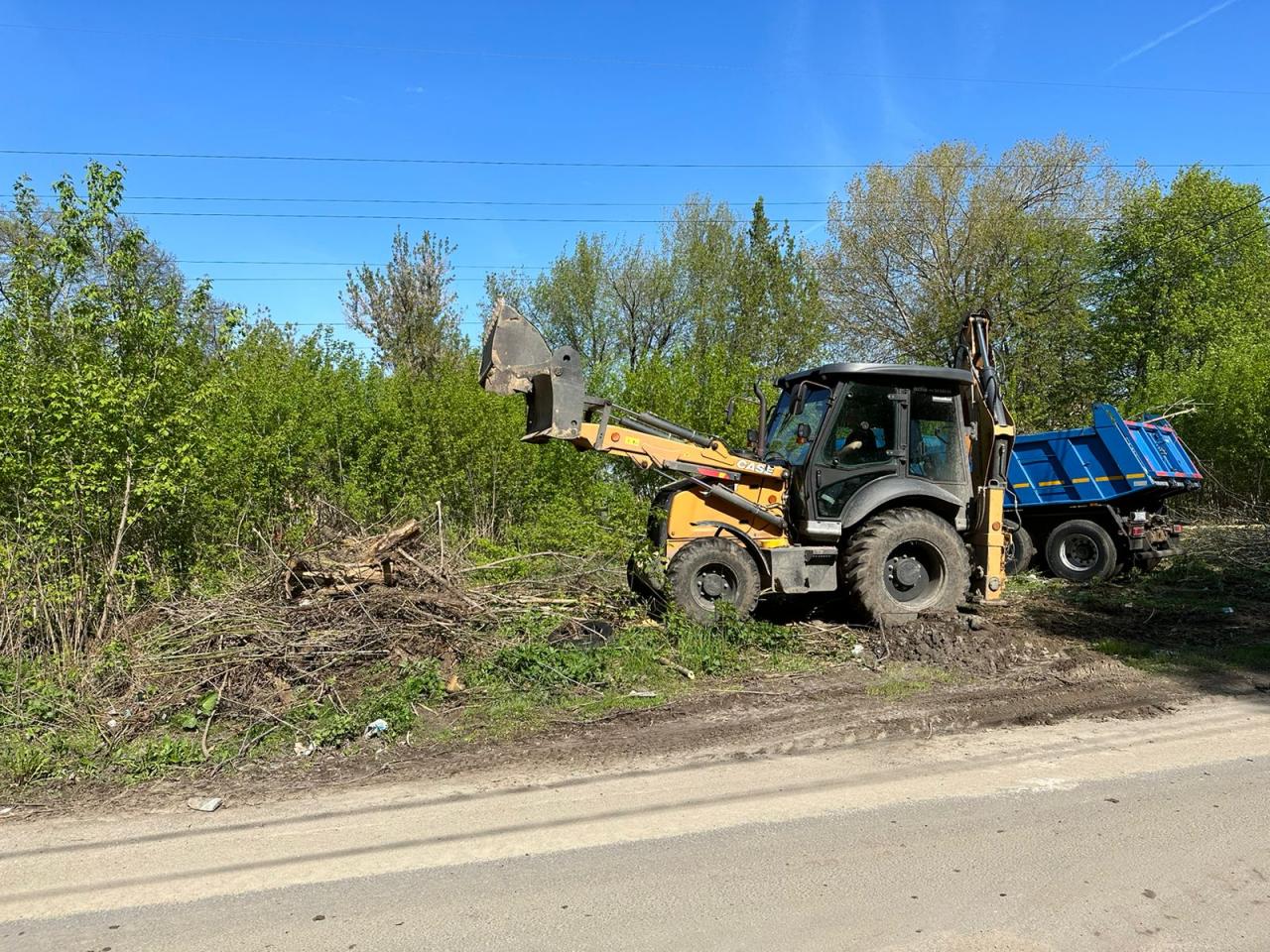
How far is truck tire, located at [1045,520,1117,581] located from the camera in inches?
493

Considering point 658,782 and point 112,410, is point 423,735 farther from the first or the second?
point 112,410

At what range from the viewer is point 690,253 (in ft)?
98.5

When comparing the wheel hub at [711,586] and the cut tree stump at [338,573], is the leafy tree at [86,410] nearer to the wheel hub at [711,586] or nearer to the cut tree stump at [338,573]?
the cut tree stump at [338,573]

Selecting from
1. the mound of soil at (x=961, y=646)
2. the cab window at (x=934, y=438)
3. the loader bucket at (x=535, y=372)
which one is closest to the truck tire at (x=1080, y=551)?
the cab window at (x=934, y=438)

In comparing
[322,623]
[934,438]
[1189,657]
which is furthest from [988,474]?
[322,623]

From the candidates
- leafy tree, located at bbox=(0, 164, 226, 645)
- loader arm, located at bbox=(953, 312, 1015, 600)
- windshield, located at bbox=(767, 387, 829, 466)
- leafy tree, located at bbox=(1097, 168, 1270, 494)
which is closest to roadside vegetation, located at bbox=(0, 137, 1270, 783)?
leafy tree, located at bbox=(0, 164, 226, 645)

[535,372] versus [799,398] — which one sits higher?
[535,372]

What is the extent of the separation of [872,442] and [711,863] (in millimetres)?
5574

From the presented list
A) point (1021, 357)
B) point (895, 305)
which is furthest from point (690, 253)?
point (1021, 357)

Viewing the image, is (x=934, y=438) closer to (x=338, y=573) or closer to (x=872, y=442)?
(x=872, y=442)

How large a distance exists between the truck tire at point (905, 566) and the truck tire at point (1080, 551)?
16.6 feet

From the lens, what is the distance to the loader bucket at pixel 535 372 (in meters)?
7.80

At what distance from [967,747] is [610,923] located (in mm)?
3025

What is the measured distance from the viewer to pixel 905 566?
8.60 meters
